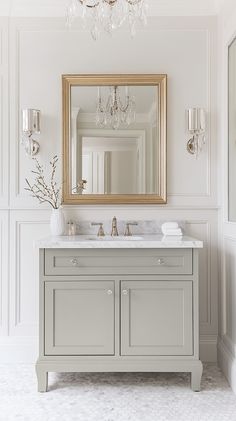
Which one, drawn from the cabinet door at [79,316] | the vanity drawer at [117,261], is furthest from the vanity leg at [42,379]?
the vanity drawer at [117,261]

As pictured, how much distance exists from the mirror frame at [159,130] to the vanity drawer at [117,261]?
0.62 m

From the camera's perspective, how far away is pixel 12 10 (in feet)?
9.92

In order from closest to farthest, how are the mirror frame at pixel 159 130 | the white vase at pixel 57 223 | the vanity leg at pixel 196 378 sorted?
the vanity leg at pixel 196 378 < the white vase at pixel 57 223 < the mirror frame at pixel 159 130

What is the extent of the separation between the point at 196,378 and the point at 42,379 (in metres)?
0.95

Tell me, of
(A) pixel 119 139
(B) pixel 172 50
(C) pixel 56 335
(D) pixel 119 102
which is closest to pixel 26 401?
(C) pixel 56 335

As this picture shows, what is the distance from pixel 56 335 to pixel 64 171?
1.19m

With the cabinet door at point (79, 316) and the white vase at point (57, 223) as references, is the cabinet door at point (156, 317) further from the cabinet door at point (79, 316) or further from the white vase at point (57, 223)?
the white vase at point (57, 223)

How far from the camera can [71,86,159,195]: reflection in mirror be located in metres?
3.01

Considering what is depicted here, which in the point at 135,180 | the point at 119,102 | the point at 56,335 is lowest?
the point at 56,335

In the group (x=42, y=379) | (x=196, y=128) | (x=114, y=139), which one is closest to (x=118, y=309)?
(x=42, y=379)

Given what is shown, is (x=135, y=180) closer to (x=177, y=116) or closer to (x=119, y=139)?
(x=119, y=139)

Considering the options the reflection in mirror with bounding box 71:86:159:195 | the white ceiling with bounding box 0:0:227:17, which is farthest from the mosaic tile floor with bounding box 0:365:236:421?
the white ceiling with bounding box 0:0:227:17

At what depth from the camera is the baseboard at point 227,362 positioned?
100 inches

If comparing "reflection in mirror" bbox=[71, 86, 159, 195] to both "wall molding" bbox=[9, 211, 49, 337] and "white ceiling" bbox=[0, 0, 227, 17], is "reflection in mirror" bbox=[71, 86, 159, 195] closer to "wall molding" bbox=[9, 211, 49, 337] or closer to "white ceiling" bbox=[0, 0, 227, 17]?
"wall molding" bbox=[9, 211, 49, 337]
